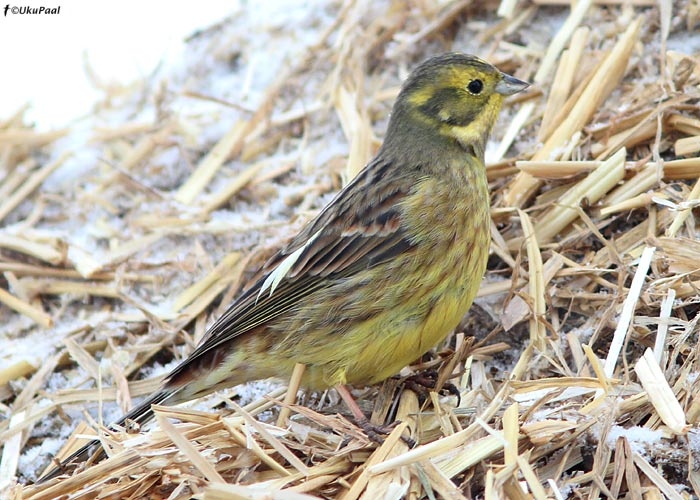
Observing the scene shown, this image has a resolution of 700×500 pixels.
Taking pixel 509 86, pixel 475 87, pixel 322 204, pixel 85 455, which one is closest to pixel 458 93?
pixel 475 87

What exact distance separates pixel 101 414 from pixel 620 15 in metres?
3.39

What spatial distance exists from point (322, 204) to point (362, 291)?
4.55 ft

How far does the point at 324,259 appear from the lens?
4.07 m

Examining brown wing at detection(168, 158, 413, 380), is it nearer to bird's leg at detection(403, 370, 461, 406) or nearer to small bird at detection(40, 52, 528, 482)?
small bird at detection(40, 52, 528, 482)

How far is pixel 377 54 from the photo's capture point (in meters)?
6.09

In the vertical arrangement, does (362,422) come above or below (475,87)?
below

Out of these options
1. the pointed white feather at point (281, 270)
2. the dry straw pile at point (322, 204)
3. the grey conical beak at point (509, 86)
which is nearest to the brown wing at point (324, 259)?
the pointed white feather at point (281, 270)

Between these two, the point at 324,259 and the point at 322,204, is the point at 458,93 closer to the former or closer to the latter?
the point at 324,259

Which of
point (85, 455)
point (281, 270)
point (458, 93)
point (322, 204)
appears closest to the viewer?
point (85, 455)

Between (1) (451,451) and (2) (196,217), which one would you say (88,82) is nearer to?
(2) (196,217)

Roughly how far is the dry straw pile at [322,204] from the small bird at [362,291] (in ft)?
0.77

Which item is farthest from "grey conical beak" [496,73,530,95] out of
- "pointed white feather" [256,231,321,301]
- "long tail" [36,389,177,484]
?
"long tail" [36,389,177,484]

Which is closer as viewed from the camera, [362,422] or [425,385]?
[362,422]

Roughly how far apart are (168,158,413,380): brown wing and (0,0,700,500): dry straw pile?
0.40 metres
